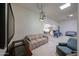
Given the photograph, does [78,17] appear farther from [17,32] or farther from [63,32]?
[17,32]

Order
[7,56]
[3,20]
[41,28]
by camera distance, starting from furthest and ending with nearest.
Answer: [41,28], [7,56], [3,20]

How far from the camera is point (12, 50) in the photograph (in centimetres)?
158

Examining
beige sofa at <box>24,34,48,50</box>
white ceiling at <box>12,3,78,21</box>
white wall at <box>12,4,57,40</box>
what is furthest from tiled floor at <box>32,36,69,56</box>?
white ceiling at <box>12,3,78,21</box>

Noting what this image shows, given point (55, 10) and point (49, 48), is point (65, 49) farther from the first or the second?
point (55, 10)

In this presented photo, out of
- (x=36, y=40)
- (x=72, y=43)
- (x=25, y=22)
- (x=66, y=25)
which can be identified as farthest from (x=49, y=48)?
(x=25, y=22)

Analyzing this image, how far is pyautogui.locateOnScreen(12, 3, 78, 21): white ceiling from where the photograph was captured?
1.61 m

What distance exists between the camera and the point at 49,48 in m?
1.69

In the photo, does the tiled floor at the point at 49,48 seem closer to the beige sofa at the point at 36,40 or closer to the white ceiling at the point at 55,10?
the beige sofa at the point at 36,40

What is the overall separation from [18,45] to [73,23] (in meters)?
1.04

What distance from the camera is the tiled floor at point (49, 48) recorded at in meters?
1.63

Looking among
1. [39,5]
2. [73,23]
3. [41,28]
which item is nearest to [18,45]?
[41,28]

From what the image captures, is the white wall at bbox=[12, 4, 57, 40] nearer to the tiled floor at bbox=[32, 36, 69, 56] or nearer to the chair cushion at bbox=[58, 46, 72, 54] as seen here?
the tiled floor at bbox=[32, 36, 69, 56]

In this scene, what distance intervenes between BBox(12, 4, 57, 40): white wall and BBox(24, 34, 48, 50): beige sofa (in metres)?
0.08

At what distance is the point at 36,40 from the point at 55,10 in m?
0.66
